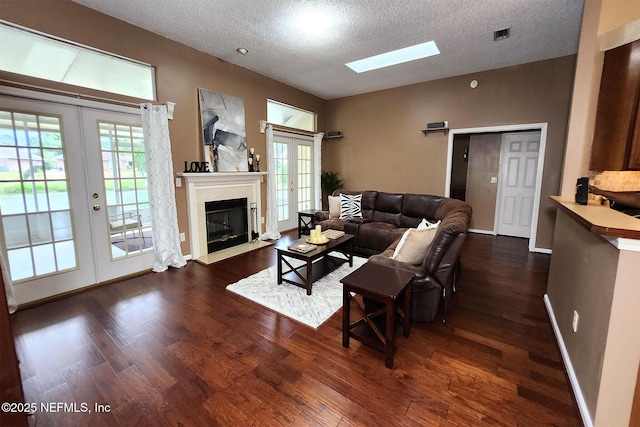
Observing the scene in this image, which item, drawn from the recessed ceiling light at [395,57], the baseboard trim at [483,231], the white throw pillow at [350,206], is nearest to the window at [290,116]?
the recessed ceiling light at [395,57]

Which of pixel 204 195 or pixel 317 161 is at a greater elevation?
pixel 317 161

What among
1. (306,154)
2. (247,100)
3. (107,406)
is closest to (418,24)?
(247,100)

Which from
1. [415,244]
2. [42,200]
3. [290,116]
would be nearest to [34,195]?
[42,200]

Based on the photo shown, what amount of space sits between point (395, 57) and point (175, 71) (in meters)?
3.28

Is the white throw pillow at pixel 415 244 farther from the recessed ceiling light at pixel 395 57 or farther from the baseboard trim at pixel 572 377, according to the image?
the recessed ceiling light at pixel 395 57

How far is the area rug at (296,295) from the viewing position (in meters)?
2.55

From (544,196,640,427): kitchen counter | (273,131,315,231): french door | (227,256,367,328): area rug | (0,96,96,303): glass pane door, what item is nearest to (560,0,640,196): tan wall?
(544,196,640,427): kitchen counter

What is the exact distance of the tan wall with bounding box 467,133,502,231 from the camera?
5.44m

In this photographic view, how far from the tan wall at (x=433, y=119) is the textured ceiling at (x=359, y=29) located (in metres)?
0.35

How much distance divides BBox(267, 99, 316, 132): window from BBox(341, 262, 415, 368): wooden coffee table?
4.02 meters

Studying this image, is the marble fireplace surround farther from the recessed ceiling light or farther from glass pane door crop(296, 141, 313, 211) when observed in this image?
the recessed ceiling light

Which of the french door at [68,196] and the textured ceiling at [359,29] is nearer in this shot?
the french door at [68,196]

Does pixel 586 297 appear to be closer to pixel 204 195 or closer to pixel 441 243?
pixel 441 243

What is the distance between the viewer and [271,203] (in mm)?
5270
